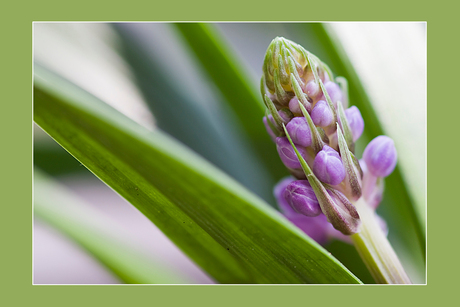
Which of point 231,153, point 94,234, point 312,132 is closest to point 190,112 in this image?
point 231,153

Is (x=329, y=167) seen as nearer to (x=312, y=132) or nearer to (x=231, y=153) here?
(x=312, y=132)

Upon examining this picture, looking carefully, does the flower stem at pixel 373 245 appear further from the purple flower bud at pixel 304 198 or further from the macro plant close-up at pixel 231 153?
the purple flower bud at pixel 304 198

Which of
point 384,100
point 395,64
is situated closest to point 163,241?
point 384,100

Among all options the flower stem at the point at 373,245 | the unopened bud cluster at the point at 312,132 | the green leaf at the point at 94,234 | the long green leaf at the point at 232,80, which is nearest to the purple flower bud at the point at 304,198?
the unopened bud cluster at the point at 312,132

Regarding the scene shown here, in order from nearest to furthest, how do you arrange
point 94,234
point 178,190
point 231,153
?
point 178,190
point 94,234
point 231,153

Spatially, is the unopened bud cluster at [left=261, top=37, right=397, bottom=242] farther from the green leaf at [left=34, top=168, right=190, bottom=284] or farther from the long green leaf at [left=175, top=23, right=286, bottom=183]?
the green leaf at [left=34, top=168, right=190, bottom=284]

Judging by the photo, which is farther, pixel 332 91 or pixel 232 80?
pixel 232 80

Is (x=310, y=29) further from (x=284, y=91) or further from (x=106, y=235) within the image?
(x=106, y=235)
